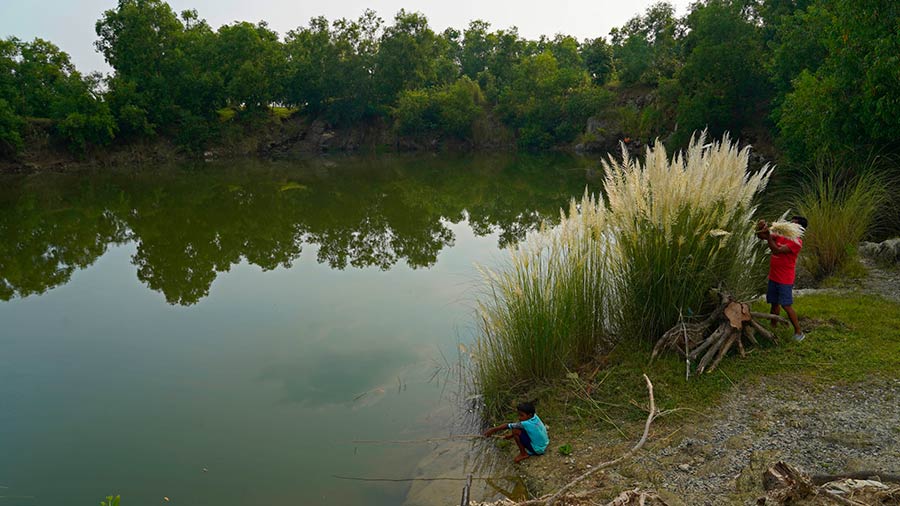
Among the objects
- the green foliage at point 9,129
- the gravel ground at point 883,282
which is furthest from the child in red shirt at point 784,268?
the green foliage at point 9,129

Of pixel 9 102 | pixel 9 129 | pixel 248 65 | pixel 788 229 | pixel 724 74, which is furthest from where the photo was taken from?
pixel 248 65

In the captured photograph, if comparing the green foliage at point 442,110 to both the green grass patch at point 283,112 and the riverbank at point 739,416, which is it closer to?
the green grass patch at point 283,112

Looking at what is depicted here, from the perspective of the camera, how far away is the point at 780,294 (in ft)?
17.6

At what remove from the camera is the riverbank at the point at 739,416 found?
3.60 meters

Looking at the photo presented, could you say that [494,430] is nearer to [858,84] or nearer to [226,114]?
[858,84]

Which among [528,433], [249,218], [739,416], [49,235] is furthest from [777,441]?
[49,235]

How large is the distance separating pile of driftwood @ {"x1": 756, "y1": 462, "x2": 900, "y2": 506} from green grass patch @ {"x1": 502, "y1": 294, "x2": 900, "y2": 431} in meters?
1.45

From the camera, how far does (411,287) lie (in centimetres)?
955

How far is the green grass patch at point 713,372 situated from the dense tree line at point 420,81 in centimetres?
653

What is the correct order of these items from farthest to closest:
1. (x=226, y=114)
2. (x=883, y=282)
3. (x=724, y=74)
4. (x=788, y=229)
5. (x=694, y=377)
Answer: (x=226, y=114)
(x=724, y=74)
(x=883, y=282)
(x=788, y=229)
(x=694, y=377)

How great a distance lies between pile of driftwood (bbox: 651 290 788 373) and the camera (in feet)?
16.3

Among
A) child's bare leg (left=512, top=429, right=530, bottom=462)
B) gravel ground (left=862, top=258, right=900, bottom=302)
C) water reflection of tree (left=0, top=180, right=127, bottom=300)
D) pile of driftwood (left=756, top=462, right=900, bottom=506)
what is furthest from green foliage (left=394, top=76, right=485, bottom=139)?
pile of driftwood (left=756, top=462, right=900, bottom=506)

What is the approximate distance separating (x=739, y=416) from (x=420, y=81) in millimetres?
51509

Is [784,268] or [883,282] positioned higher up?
[784,268]
